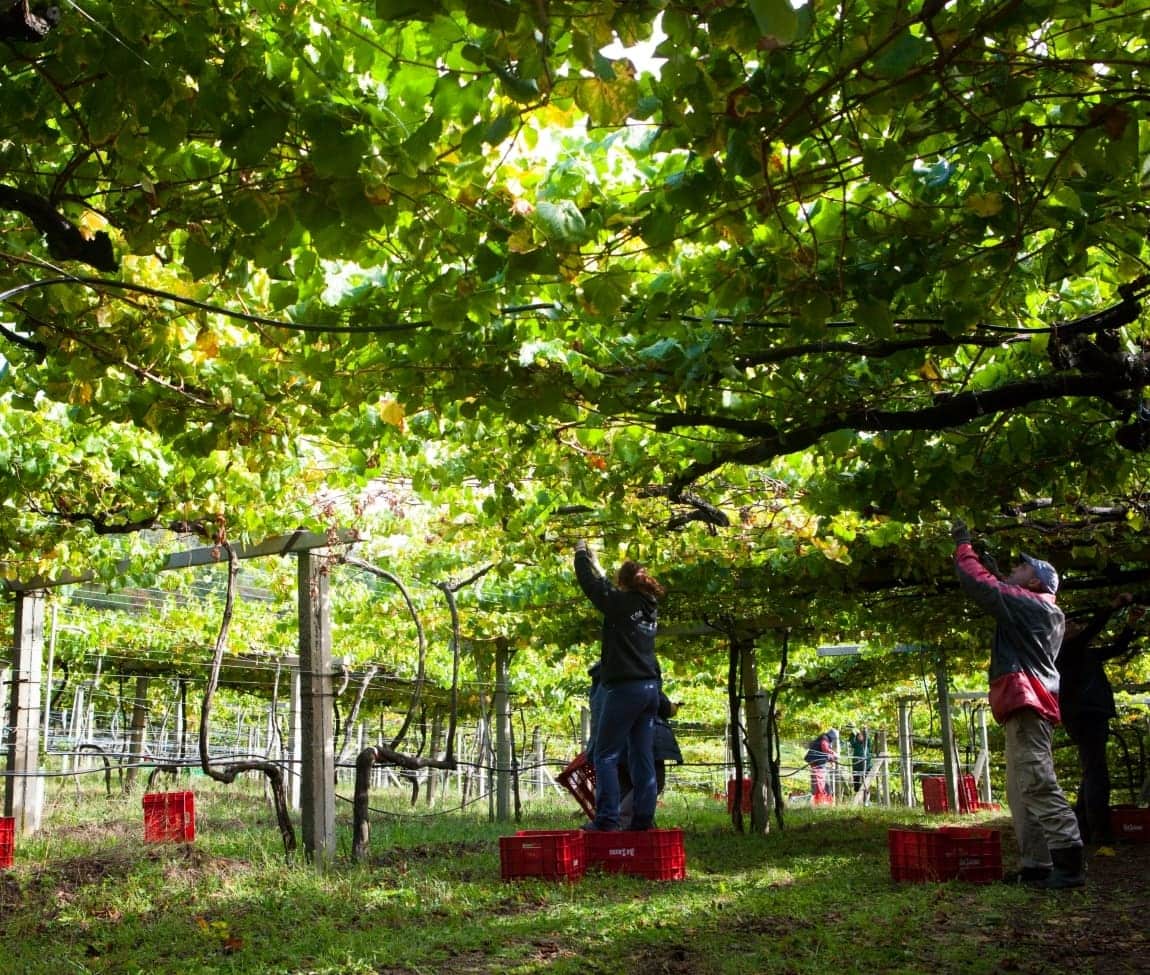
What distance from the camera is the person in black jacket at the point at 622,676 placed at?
20.4 ft

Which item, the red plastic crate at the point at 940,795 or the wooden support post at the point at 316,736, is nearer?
the wooden support post at the point at 316,736

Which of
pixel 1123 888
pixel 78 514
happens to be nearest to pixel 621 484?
pixel 1123 888

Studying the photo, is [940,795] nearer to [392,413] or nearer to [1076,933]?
[1076,933]

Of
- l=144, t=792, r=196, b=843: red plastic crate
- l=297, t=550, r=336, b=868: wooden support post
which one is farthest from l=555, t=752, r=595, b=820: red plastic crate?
l=144, t=792, r=196, b=843: red plastic crate

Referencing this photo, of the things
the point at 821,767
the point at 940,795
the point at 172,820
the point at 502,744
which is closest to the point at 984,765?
the point at 940,795

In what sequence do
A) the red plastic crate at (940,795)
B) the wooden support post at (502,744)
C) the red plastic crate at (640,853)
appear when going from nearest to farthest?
the red plastic crate at (640,853) → the wooden support post at (502,744) → the red plastic crate at (940,795)

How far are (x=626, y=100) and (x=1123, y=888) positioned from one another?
16.7 feet

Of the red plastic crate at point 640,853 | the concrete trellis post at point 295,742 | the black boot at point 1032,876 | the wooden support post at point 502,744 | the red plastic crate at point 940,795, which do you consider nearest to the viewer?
the black boot at point 1032,876

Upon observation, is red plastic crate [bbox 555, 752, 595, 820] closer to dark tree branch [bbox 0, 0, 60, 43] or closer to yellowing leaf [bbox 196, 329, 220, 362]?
yellowing leaf [bbox 196, 329, 220, 362]

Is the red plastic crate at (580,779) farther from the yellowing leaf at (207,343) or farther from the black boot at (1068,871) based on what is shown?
the yellowing leaf at (207,343)

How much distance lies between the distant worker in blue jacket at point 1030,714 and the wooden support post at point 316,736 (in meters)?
3.71

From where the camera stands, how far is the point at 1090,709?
7453 millimetres

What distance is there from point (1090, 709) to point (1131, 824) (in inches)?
49.2

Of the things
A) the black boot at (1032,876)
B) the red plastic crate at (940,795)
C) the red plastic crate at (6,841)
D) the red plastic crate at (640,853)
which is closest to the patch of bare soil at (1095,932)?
the black boot at (1032,876)
